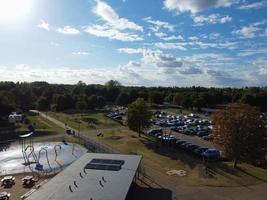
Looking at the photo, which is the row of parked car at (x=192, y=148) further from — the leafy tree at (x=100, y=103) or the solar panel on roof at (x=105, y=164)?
the leafy tree at (x=100, y=103)

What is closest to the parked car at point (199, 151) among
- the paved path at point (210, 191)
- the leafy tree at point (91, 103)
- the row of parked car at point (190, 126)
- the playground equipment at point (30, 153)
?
the row of parked car at point (190, 126)

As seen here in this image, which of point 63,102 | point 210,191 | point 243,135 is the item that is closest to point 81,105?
point 63,102

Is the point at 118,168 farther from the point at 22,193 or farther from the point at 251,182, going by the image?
the point at 251,182

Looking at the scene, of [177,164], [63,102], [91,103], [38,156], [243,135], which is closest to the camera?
[243,135]

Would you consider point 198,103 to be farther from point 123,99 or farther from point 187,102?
point 123,99

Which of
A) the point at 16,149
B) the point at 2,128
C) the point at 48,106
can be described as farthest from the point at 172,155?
the point at 48,106

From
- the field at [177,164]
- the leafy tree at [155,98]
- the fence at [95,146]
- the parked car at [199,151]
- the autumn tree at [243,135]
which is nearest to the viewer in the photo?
the field at [177,164]
